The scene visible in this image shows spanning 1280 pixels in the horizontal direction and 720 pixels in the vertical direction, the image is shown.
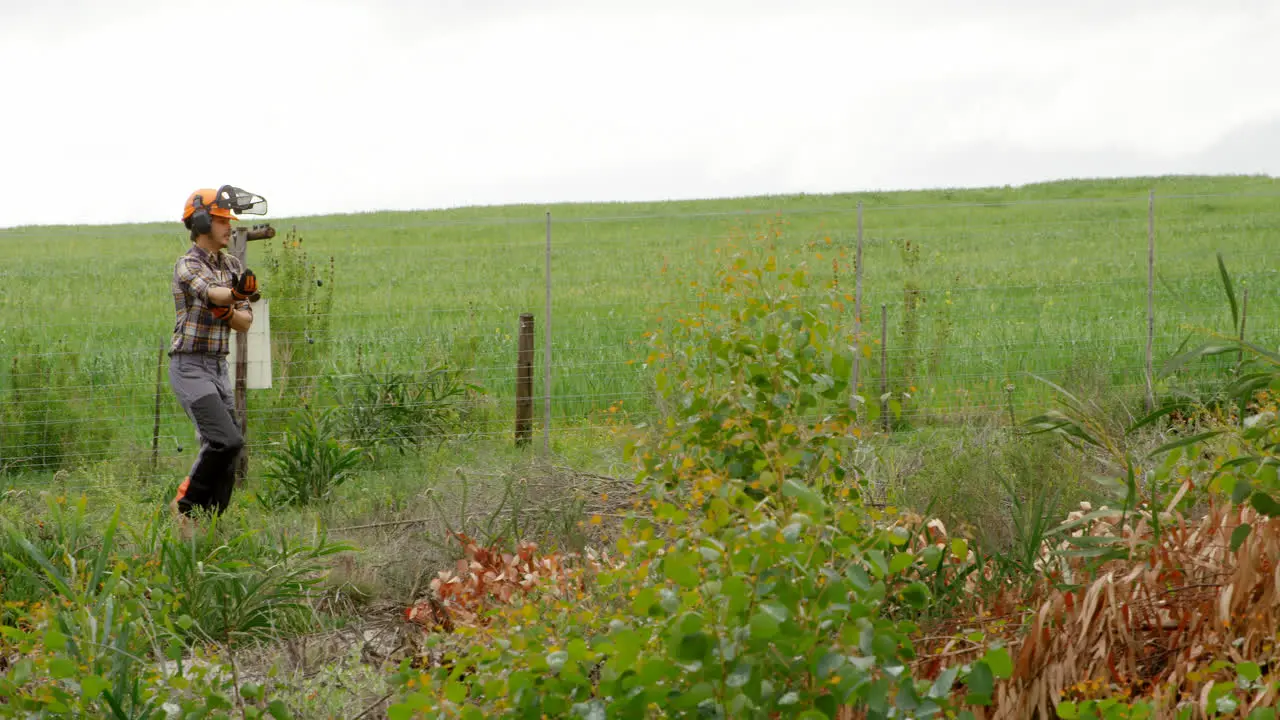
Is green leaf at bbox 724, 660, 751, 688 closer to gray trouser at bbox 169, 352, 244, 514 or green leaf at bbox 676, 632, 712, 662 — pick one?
green leaf at bbox 676, 632, 712, 662

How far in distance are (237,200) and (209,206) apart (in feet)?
0.52

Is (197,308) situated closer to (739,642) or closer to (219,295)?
(219,295)

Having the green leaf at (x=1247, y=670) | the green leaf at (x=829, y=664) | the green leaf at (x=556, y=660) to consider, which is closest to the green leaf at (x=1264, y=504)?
the green leaf at (x=1247, y=670)

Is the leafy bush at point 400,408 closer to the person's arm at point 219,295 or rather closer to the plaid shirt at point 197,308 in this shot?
the plaid shirt at point 197,308

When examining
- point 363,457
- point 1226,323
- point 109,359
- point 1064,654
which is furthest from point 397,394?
point 1226,323

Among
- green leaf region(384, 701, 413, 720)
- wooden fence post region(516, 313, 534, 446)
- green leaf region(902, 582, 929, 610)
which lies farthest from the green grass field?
green leaf region(384, 701, 413, 720)

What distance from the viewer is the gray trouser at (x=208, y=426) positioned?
6.71 m

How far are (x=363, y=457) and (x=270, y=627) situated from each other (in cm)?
358

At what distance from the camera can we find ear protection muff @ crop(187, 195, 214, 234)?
6.78 metres

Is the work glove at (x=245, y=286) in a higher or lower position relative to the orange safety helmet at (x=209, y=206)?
lower

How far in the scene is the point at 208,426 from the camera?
6.72m

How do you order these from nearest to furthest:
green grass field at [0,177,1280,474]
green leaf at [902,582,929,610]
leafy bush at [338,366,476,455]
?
green leaf at [902,582,929,610], leafy bush at [338,366,476,455], green grass field at [0,177,1280,474]

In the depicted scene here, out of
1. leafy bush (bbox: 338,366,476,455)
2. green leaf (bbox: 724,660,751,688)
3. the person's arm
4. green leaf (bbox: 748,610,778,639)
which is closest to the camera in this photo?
green leaf (bbox: 748,610,778,639)

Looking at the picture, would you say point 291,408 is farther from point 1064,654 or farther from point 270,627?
point 1064,654
